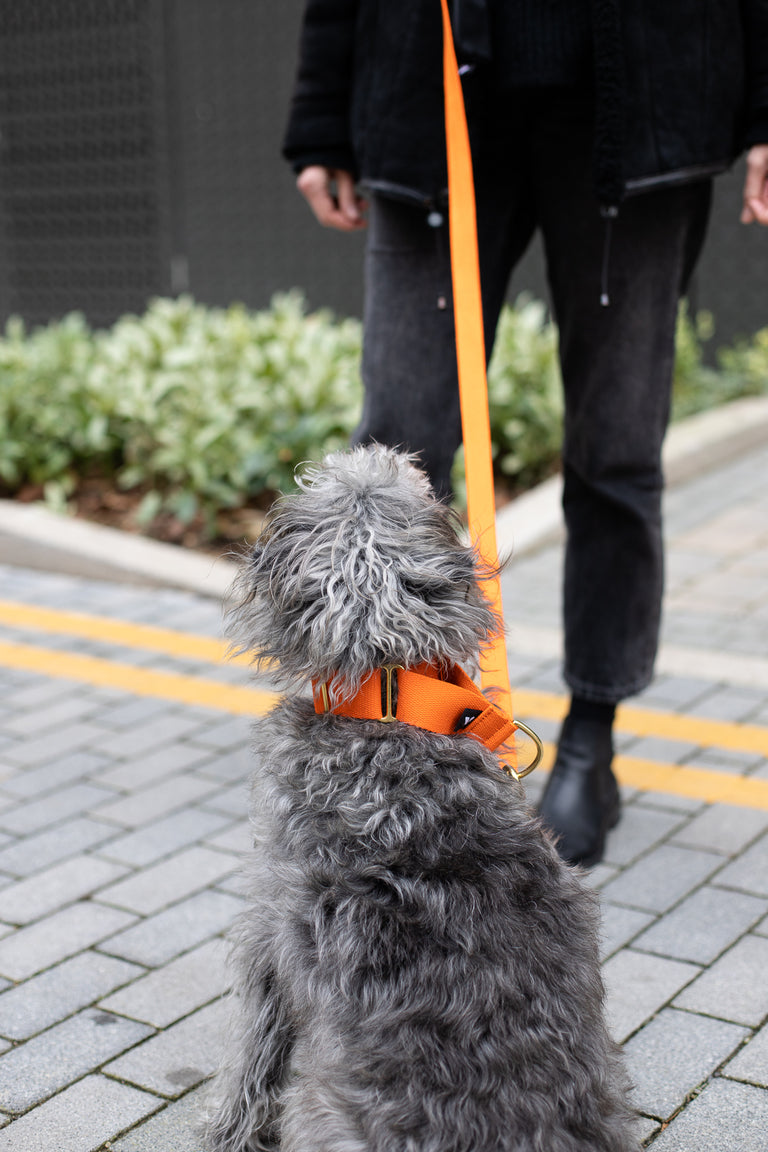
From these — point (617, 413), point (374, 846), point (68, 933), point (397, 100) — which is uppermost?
point (397, 100)

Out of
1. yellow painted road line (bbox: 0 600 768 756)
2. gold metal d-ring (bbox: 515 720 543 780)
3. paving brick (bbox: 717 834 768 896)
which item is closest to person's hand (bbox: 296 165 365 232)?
yellow painted road line (bbox: 0 600 768 756)

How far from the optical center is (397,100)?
2.69m

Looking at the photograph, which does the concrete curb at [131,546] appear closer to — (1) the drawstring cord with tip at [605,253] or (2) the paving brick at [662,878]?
(2) the paving brick at [662,878]

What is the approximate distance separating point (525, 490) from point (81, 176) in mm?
6182

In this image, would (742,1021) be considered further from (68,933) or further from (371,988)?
(68,933)

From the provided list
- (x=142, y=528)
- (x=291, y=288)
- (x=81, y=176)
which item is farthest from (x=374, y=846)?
(x=81, y=176)

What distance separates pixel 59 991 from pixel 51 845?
0.71 meters

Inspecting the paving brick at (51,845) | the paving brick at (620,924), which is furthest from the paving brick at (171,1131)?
the paving brick at (51,845)

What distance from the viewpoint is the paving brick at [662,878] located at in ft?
9.41

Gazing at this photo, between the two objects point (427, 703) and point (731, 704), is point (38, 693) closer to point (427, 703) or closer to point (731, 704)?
point (731, 704)

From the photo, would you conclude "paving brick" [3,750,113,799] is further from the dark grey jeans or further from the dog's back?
A: the dog's back

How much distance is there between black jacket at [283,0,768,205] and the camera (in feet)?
8.47

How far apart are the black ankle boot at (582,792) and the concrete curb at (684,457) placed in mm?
2341

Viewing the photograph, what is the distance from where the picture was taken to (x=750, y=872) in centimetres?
298
